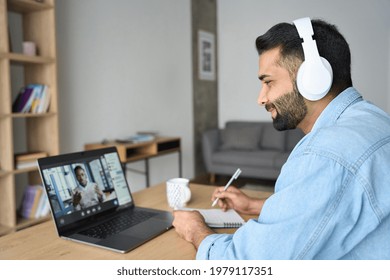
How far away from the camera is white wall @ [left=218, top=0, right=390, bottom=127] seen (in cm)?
493

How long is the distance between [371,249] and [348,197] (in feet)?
0.45

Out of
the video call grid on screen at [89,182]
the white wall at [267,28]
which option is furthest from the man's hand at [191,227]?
the white wall at [267,28]

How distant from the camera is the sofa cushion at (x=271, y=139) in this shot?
4.92 metres

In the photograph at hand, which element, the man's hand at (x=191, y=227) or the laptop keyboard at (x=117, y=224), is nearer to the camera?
the man's hand at (x=191, y=227)

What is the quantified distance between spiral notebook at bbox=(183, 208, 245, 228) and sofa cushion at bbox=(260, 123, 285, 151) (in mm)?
3764

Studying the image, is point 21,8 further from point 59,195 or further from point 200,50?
point 200,50

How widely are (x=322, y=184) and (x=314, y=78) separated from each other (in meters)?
0.25

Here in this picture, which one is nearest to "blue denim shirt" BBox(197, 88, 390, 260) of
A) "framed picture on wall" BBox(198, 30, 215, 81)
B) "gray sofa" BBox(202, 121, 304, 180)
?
"gray sofa" BBox(202, 121, 304, 180)

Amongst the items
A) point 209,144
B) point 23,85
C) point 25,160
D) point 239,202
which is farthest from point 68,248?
point 209,144

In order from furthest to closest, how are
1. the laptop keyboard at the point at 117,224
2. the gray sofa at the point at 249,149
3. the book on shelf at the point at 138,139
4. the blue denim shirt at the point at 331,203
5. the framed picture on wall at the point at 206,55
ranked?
1. the framed picture on wall at the point at 206,55
2. the gray sofa at the point at 249,149
3. the book on shelf at the point at 138,139
4. the laptop keyboard at the point at 117,224
5. the blue denim shirt at the point at 331,203

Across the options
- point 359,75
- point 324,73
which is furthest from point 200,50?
point 324,73

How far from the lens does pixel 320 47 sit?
0.90 m

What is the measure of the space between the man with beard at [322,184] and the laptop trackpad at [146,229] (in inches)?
8.3

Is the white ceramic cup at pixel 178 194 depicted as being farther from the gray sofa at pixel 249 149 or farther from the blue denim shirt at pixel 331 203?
the gray sofa at pixel 249 149
